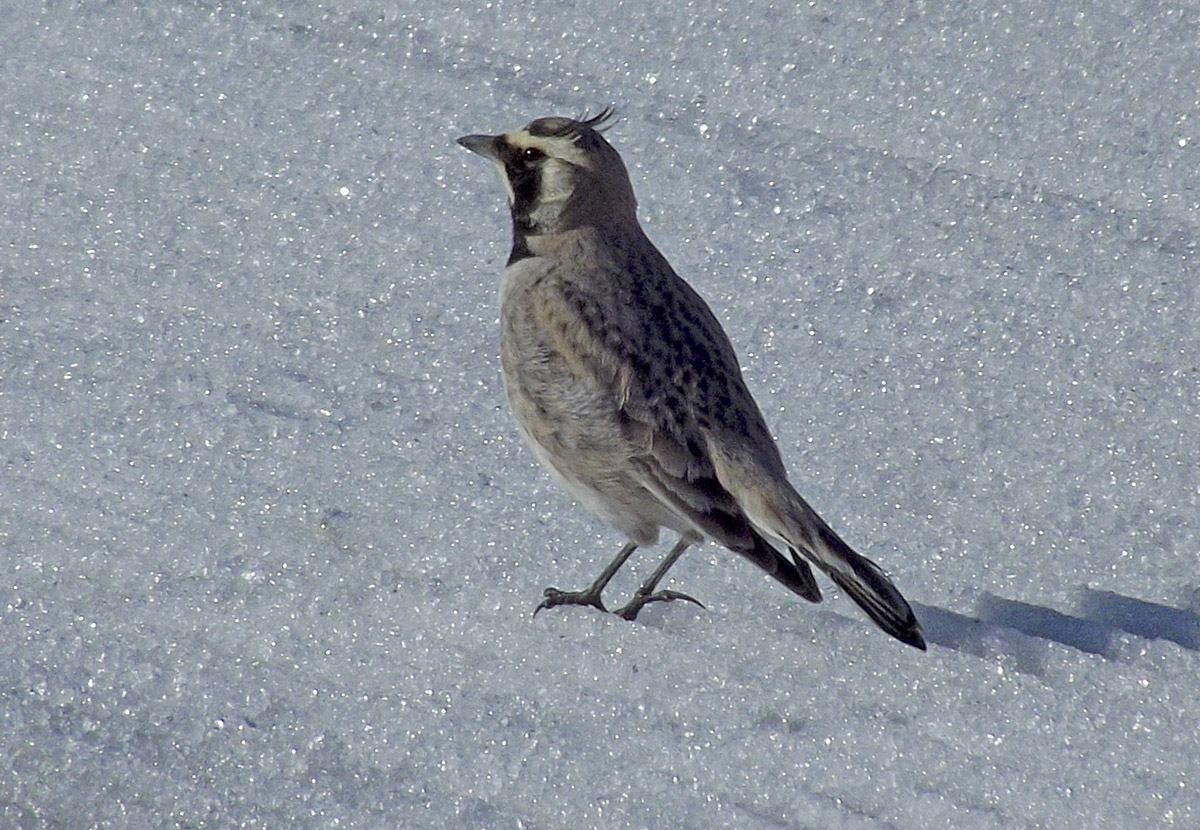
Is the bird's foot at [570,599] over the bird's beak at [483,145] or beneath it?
beneath

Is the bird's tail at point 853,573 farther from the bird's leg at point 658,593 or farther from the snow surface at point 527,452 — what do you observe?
the bird's leg at point 658,593

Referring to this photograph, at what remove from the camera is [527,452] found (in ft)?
11.7

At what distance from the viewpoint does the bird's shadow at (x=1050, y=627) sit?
9.78 ft

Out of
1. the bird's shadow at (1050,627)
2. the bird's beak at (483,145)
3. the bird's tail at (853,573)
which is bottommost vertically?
the bird's shadow at (1050,627)

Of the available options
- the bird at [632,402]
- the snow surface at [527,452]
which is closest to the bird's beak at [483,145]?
the bird at [632,402]

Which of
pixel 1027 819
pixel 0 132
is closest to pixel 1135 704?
pixel 1027 819

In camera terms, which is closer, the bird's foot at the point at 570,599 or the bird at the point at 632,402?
the bird at the point at 632,402

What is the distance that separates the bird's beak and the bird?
0.07m

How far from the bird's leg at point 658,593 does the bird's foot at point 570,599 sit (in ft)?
0.19

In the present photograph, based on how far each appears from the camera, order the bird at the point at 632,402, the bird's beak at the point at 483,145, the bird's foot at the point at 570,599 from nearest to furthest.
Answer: the bird at the point at 632,402 → the bird's foot at the point at 570,599 → the bird's beak at the point at 483,145

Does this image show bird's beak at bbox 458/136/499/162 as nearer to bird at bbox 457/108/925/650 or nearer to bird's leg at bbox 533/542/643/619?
bird at bbox 457/108/925/650

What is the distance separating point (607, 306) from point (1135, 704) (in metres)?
1.40

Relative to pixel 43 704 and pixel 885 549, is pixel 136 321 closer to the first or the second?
pixel 43 704

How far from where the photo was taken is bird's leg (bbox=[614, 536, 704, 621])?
3.23 metres
